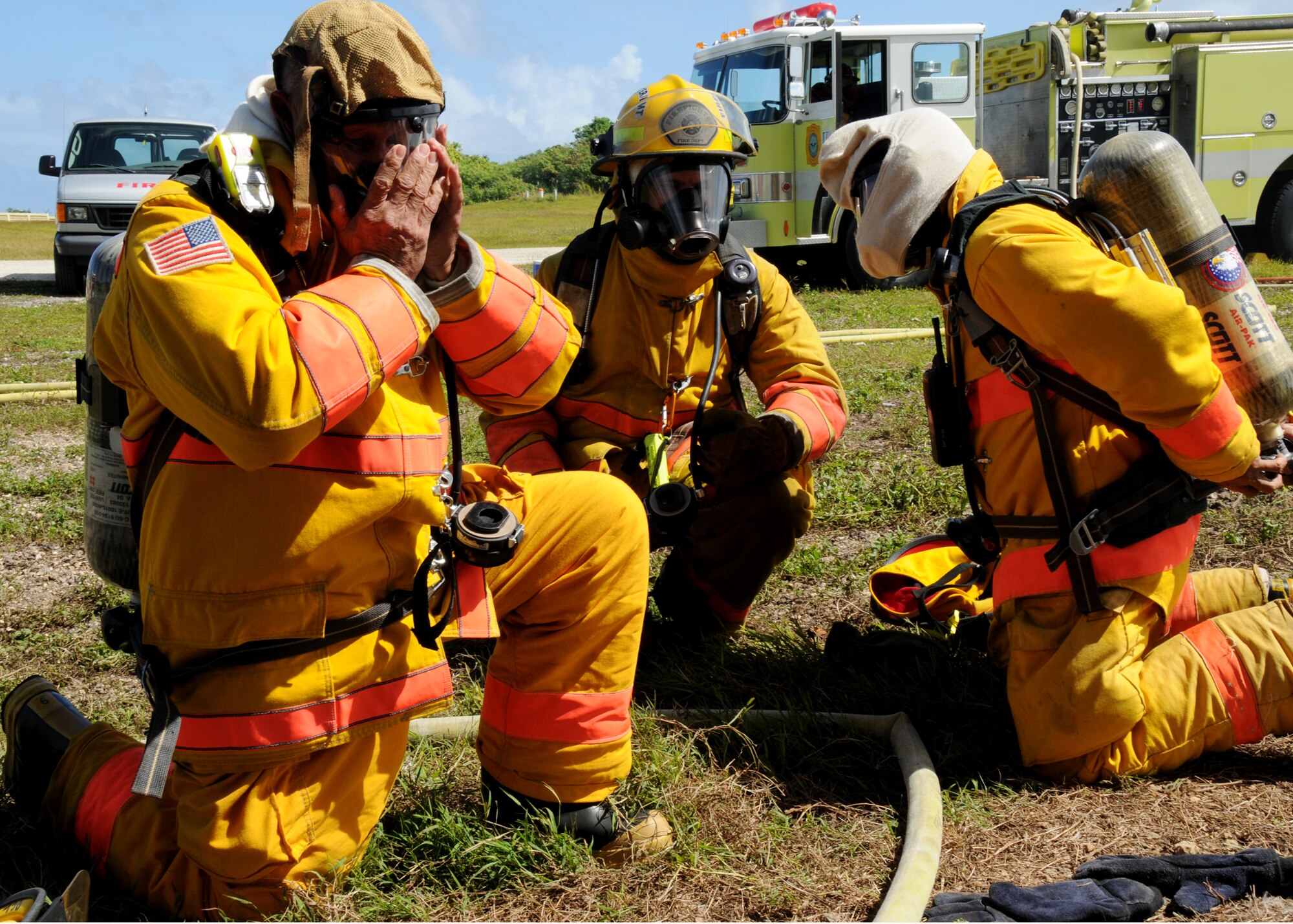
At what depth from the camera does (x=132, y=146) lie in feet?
52.6

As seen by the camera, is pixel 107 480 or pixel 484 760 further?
pixel 484 760

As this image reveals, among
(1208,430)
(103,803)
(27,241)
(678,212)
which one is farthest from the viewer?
(27,241)

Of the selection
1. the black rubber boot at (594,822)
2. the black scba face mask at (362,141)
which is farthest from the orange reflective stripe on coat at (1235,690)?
the black scba face mask at (362,141)

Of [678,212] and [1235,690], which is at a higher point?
[678,212]

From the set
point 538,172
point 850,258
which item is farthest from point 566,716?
point 538,172

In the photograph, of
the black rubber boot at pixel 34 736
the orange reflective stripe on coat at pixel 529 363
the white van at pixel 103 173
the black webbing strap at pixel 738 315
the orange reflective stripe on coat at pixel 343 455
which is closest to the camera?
the orange reflective stripe on coat at pixel 343 455

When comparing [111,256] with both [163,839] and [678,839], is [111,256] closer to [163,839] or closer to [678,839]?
[163,839]

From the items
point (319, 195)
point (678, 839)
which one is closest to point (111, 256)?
point (319, 195)

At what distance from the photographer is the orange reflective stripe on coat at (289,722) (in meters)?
2.18

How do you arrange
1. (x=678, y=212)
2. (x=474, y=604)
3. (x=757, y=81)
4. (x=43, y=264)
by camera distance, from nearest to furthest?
(x=474, y=604) < (x=678, y=212) < (x=757, y=81) < (x=43, y=264)

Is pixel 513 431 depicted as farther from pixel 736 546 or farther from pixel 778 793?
pixel 778 793

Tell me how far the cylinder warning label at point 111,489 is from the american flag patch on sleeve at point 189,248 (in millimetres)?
649

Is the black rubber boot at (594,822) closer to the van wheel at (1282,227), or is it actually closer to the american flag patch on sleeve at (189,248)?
the american flag patch on sleeve at (189,248)

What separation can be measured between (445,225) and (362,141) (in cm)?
23
